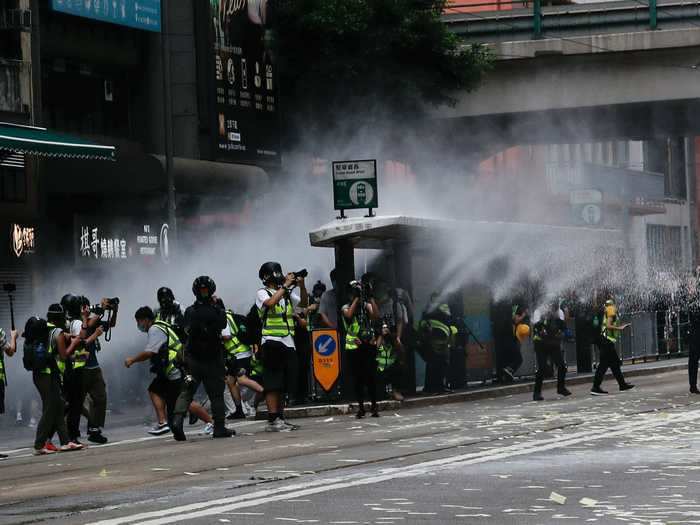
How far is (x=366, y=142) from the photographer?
131 feet

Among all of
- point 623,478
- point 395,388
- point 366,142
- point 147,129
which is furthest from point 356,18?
Result: point 623,478

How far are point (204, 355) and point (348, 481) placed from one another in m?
5.46

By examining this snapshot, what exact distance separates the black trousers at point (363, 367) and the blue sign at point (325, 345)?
2462mm

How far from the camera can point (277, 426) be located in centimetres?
1823

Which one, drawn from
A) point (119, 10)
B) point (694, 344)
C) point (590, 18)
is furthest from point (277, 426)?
point (590, 18)

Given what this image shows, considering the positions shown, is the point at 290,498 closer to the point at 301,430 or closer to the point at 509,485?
the point at 509,485

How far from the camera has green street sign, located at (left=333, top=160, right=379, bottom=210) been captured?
2331 cm

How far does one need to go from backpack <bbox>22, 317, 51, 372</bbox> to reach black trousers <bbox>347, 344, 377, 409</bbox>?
14.1ft

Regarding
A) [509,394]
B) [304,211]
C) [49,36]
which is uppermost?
[49,36]

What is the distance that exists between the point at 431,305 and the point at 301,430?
20.0 feet

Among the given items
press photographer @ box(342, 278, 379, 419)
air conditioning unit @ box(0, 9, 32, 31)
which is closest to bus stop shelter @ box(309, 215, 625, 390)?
press photographer @ box(342, 278, 379, 419)

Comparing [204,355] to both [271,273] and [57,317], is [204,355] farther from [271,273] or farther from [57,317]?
[57,317]

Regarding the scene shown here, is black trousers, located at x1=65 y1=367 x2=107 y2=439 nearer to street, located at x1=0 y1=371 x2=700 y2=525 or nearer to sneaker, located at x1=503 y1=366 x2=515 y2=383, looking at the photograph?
street, located at x1=0 y1=371 x2=700 y2=525

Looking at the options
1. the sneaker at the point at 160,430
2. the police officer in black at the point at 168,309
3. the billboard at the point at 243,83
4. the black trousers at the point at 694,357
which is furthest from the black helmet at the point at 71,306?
the billboard at the point at 243,83
